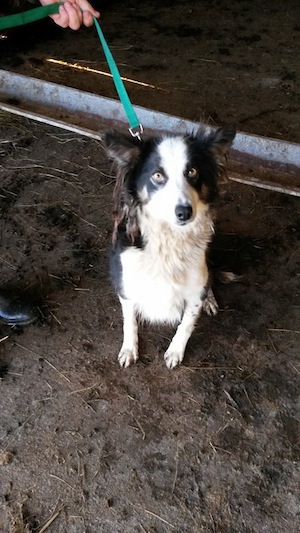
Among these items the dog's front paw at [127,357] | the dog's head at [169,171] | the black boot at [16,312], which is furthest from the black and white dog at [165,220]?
the black boot at [16,312]

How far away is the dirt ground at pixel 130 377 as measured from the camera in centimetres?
214

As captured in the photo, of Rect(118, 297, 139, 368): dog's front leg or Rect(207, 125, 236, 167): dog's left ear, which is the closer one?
Rect(207, 125, 236, 167): dog's left ear

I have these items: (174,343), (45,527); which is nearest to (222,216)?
(174,343)

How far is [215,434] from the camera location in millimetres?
2357

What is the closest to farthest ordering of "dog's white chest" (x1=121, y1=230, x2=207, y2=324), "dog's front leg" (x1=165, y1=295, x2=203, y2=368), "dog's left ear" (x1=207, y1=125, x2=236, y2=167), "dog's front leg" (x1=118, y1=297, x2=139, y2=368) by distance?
"dog's left ear" (x1=207, y1=125, x2=236, y2=167), "dog's white chest" (x1=121, y1=230, x2=207, y2=324), "dog's front leg" (x1=165, y1=295, x2=203, y2=368), "dog's front leg" (x1=118, y1=297, x2=139, y2=368)

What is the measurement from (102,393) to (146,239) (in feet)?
2.51

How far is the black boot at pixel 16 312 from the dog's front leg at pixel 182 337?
2.33ft

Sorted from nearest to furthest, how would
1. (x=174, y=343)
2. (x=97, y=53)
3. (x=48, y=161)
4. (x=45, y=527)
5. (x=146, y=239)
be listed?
(x=45, y=527) → (x=146, y=239) → (x=174, y=343) → (x=48, y=161) → (x=97, y=53)

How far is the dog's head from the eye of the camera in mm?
1992

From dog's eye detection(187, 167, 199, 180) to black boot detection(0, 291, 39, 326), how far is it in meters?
1.16

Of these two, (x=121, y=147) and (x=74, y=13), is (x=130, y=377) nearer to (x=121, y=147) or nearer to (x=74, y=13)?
(x=121, y=147)

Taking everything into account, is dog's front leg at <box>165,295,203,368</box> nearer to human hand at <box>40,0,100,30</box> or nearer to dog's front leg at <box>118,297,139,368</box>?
dog's front leg at <box>118,297,139,368</box>

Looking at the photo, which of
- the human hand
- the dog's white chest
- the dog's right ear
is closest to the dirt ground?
the dog's white chest

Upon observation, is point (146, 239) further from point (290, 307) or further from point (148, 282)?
point (290, 307)
